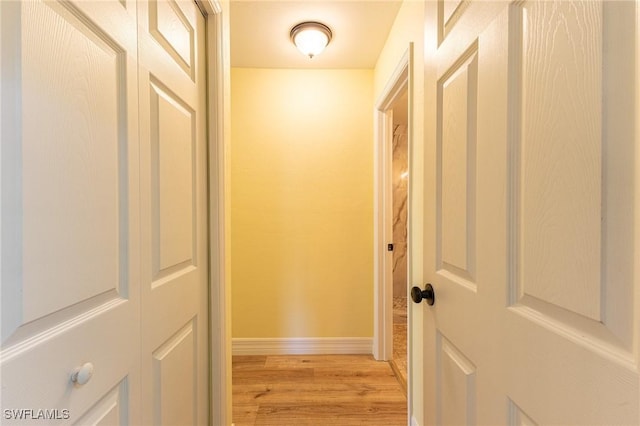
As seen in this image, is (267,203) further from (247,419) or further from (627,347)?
(627,347)

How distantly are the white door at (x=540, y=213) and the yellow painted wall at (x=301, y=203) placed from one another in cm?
161

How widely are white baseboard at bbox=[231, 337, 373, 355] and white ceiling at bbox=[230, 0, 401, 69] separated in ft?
7.52

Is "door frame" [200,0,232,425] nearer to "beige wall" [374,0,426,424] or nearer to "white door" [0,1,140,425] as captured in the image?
"white door" [0,1,140,425]

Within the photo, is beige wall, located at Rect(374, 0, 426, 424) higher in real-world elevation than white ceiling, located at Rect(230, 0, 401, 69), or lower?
lower

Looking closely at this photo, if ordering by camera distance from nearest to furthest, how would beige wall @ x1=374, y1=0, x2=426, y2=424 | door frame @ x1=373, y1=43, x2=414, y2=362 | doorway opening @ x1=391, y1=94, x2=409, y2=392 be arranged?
beige wall @ x1=374, y1=0, x2=426, y2=424 < door frame @ x1=373, y1=43, x2=414, y2=362 < doorway opening @ x1=391, y1=94, x2=409, y2=392

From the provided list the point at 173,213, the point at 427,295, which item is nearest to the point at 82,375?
the point at 173,213

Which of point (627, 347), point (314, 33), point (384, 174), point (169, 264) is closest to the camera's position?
point (627, 347)

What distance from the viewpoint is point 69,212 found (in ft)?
1.83

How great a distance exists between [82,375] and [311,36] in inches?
79.7

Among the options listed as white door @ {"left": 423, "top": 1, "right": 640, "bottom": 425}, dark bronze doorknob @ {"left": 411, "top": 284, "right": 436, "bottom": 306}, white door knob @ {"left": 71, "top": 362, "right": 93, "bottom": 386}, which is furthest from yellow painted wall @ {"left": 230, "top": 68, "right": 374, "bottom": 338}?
white door knob @ {"left": 71, "top": 362, "right": 93, "bottom": 386}

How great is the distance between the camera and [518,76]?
566mm

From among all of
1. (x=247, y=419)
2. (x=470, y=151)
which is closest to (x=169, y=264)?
(x=470, y=151)

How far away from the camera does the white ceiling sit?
171 cm

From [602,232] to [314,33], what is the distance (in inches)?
76.3
